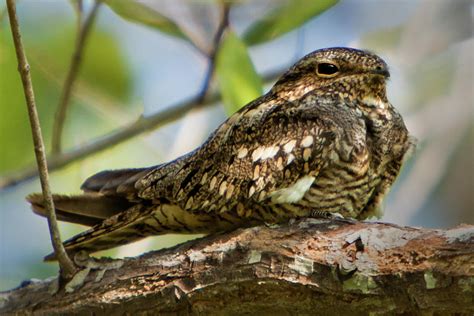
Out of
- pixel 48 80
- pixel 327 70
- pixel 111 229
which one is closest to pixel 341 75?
pixel 327 70

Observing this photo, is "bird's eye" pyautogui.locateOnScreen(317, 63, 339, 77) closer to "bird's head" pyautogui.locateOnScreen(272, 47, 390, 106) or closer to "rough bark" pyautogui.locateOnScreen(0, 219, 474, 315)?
"bird's head" pyautogui.locateOnScreen(272, 47, 390, 106)

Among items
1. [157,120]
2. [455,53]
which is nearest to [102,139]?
[157,120]

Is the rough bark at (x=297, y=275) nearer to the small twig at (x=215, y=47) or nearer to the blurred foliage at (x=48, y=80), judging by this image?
the small twig at (x=215, y=47)

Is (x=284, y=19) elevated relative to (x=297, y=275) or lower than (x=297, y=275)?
elevated

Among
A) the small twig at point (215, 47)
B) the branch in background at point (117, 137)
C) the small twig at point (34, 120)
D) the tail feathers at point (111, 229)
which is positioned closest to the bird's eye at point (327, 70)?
the small twig at point (215, 47)

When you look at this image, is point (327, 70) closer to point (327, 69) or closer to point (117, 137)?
point (327, 69)

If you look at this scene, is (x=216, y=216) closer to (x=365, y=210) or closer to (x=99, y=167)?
(x=365, y=210)

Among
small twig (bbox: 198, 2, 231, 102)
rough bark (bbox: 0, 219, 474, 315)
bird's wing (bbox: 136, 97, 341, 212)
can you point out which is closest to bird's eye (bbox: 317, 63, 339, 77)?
bird's wing (bbox: 136, 97, 341, 212)
